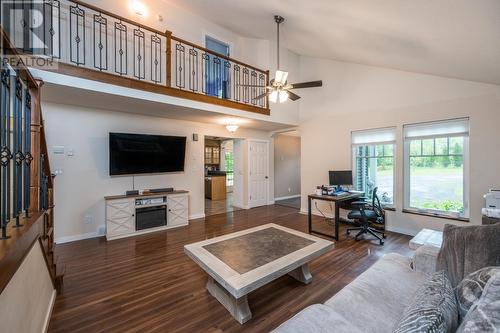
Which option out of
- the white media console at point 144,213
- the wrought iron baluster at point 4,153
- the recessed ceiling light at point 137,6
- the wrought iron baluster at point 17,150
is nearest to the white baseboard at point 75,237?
the white media console at point 144,213

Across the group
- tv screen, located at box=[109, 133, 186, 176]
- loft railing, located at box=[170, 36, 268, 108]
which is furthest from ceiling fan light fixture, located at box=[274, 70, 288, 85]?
tv screen, located at box=[109, 133, 186, 176]

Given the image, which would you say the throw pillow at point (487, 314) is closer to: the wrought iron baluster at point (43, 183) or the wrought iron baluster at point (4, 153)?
the wrought iron baluster at point (4, 153)

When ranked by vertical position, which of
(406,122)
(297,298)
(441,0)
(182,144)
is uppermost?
(441,0)

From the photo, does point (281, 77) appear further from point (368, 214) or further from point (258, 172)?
point (258, 172)

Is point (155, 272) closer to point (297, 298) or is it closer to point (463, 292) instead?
point (297, 298)

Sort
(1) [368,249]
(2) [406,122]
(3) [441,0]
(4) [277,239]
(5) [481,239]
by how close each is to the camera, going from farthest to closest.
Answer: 1. (2) [406,122]
2. (1) [368,249]
3. (4) [277,239]
4. (3) [441,0]
5. (5) [481,239]

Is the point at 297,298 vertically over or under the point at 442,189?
under

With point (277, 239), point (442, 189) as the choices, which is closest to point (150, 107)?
point (277, 239)

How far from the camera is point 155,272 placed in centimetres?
270

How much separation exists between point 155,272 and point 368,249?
3.11m

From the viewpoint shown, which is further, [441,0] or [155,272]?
[155,272]

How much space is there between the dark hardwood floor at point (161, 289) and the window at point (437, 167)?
96 cm

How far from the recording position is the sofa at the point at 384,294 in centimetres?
116

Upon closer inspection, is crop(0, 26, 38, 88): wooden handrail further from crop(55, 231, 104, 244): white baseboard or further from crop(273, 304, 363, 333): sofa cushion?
crop(55, 231, 104, 244): white baseboard
